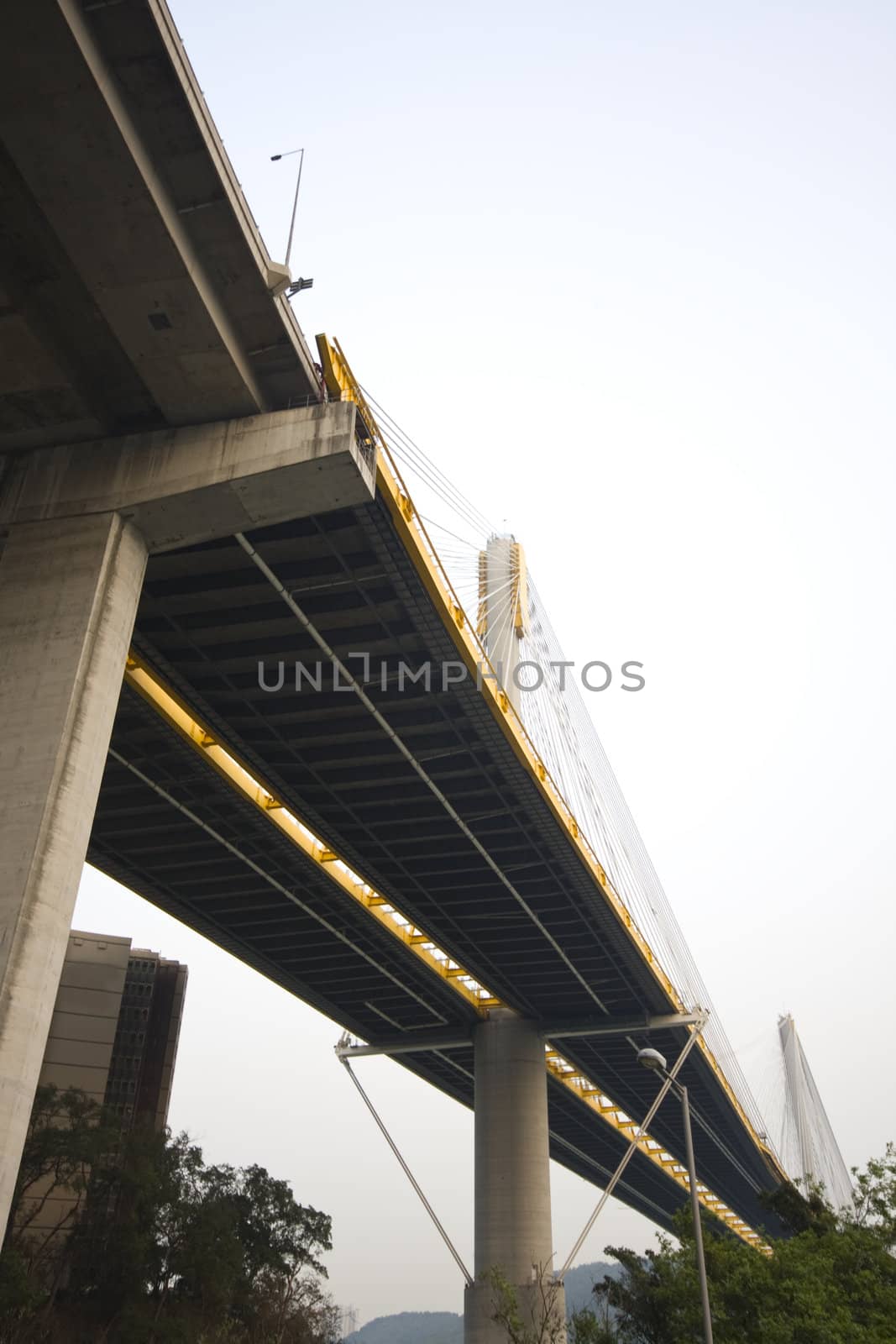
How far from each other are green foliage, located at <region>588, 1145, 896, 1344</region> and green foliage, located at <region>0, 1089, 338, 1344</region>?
15.8 meters

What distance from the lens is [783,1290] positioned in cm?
3084

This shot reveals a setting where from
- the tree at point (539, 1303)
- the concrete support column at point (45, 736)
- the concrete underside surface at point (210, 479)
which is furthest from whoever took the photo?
the tree at point (539, 1303)

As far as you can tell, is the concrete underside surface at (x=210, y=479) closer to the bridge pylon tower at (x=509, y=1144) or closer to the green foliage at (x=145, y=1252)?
the bridge pylon tower at (x=509, y=1144)

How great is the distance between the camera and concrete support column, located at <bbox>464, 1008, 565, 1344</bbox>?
43.5m

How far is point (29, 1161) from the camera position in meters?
45.1

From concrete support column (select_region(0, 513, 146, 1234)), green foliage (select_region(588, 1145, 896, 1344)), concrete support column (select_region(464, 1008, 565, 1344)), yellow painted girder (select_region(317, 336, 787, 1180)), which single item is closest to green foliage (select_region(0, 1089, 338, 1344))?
concrete support column (select_region(464, 1008, 565, 1344))

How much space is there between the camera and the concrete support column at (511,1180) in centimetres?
4353

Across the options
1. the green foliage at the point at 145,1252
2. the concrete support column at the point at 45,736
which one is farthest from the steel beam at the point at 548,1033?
the concrete support column at the point at 45,736

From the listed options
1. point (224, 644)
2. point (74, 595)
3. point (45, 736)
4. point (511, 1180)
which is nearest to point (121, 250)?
point (74, 595)

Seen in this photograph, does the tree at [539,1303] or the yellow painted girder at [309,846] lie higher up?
the yellow painted girder at [309,846]

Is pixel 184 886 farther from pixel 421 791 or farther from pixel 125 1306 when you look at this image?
pixel 125 1306

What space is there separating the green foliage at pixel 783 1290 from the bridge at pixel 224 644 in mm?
9380

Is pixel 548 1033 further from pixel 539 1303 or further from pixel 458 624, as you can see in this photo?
pixel 458 624

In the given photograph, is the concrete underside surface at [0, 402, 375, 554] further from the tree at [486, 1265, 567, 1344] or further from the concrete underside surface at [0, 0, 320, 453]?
the tree at [486, 1265, 567, 1344]
